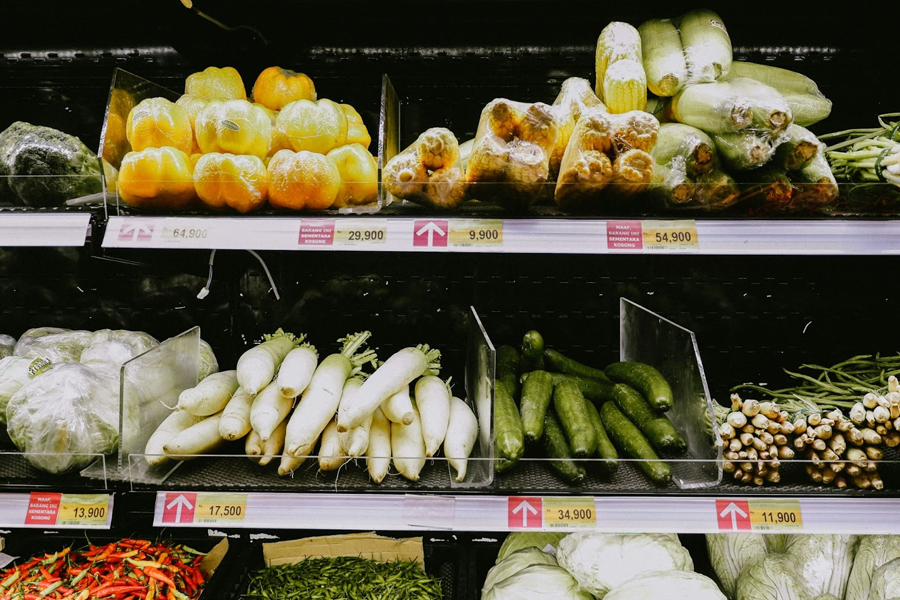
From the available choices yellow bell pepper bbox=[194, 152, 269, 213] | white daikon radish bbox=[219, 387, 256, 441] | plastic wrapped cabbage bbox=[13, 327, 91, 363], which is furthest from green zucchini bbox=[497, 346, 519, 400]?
plastic wrapped cabbage bbox=[13, 327, 91, 363]

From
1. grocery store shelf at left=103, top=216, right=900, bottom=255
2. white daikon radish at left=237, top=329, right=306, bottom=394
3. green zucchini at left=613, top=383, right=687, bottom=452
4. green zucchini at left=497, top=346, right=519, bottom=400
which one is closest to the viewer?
grocery store shelf at left=103, top=216, right=900, bottom=255

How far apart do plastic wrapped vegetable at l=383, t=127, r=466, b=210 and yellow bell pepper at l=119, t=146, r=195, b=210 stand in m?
0.39

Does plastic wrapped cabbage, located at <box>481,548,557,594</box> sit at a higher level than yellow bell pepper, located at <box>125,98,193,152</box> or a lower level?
lower

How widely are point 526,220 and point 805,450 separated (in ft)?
2.32

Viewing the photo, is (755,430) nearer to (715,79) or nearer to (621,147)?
(621,147)

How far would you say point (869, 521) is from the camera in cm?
113

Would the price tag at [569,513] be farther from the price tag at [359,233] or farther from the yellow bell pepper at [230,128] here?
the yellow bell pepper at [230,128]

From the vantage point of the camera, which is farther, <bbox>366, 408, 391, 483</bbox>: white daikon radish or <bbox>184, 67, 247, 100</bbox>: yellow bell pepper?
<bbox>184, 67, 247, 100</bbox>: yellow bell pepper

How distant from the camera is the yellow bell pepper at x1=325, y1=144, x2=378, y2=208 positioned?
48.8 inches

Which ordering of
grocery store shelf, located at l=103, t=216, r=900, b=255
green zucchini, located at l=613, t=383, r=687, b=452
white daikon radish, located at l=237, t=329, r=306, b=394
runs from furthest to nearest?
white daikon radish, located at l=237, t=329, r=306, b=394
green zucchini, located at l=613, t=383, r=687, b=452
grocery store shelf, located at l=103, t=216, r=900, b=255

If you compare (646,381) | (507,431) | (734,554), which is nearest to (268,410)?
(507,431)

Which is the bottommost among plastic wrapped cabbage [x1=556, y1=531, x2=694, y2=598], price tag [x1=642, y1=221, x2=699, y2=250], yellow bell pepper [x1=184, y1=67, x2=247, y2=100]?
plastic wrapped cabbage [x1=556, y1=531, x2=694, y2=598]

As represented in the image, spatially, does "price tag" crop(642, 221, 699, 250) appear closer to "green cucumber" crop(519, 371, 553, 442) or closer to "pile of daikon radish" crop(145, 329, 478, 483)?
"green cucumber" crop(519, 371, 553, 442)

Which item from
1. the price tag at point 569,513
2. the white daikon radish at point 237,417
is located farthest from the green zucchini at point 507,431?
the white daikon radish at point 237,417
